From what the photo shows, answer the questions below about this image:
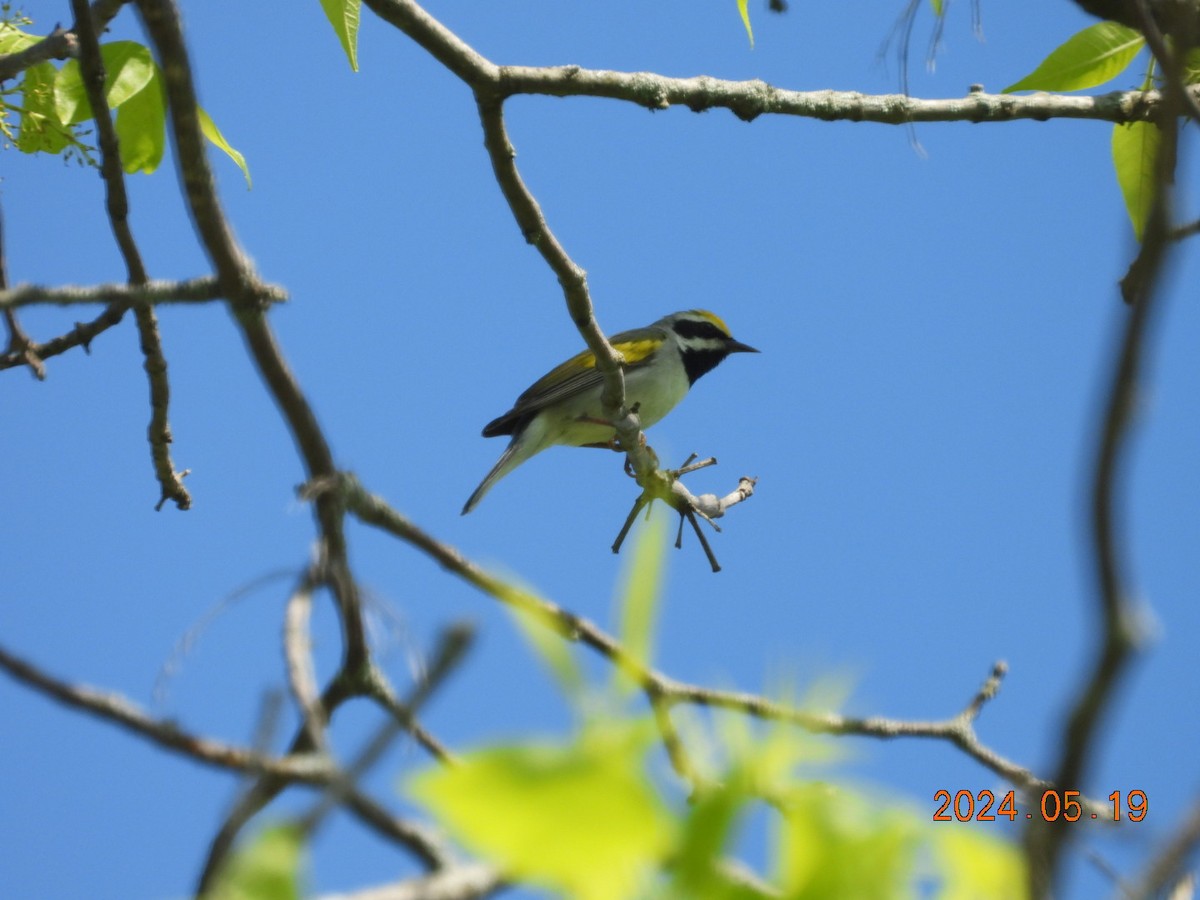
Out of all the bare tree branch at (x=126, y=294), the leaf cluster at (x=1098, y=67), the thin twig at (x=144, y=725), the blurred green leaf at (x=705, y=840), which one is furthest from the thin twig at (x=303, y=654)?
the leaf cluster at (x=1098, y=67)

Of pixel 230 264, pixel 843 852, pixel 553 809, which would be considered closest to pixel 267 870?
pixel 553 809

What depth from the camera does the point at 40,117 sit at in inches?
154

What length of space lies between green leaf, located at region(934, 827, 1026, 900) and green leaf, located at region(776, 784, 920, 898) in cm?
10

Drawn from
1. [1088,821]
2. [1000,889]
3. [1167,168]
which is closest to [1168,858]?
[1088,821]

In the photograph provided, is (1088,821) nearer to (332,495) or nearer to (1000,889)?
(1000,889)

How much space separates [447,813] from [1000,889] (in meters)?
0.55

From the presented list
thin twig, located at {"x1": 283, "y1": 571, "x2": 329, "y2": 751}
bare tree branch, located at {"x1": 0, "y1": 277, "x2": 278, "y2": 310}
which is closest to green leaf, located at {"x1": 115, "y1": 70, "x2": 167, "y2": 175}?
bare tree branch, located at {"x1": 0, "y1": 277, "x2": 278, "y2": 310}

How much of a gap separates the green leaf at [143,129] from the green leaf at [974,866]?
3171mm

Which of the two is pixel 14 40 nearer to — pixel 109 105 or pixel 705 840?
pixel 109 105

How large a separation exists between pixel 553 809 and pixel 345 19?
291cm

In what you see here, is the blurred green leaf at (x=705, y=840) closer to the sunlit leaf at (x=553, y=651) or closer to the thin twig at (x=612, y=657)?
the sunlit leaf at (x=553, y=651)

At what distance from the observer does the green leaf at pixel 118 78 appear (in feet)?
10.5

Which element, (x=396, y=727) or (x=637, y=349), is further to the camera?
(x=637, y=349)

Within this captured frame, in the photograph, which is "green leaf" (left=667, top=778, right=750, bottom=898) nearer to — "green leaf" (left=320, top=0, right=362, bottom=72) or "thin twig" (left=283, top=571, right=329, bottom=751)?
"thin twig" (left=283, top=571, right=329, bottom=751)
